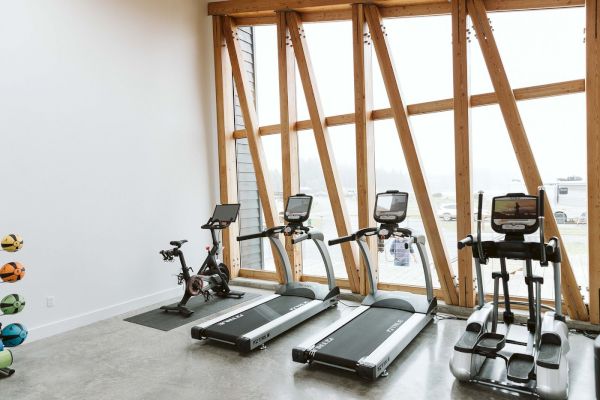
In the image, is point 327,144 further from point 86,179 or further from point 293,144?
point 86,179

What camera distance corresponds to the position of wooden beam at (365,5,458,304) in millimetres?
5191

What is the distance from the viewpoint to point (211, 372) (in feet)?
12.2

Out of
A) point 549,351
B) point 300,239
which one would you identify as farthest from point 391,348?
point 300,239

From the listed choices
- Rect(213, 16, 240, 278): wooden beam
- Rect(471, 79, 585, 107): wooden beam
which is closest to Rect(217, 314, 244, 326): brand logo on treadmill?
Rect(213, 16, 240, 278): wooden beam

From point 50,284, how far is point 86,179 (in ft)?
4.24

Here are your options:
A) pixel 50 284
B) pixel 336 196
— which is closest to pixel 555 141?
pixel 336 196

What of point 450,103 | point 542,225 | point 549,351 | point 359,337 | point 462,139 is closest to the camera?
point 549,351

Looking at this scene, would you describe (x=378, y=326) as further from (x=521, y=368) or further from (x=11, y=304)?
(x=11, y=304)

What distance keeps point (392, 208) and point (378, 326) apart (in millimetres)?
1274

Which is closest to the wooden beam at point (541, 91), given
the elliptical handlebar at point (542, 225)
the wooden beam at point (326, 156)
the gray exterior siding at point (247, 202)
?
the elliptical handlebar at point (542, 225)

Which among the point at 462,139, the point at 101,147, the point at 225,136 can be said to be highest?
the point at 225,136

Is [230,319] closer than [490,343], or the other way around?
[490,343]

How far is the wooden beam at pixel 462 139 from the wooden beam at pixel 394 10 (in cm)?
32

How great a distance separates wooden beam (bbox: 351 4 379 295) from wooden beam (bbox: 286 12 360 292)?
0.86 feet
